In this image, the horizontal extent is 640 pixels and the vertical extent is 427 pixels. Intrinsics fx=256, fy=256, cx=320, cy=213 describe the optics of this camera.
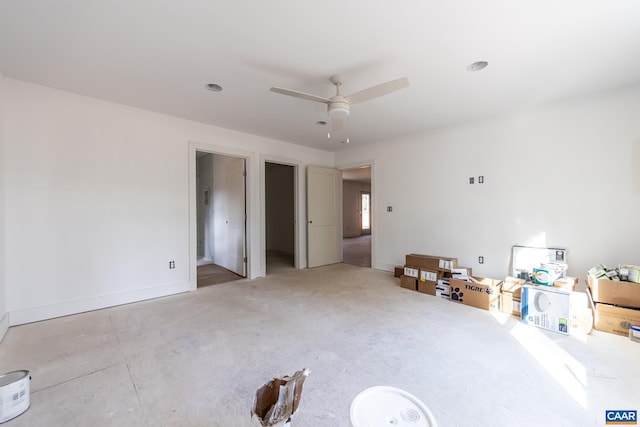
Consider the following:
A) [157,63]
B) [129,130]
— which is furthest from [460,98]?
[129,130]

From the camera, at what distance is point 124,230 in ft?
11.0

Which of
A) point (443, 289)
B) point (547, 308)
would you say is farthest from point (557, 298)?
point (443, 289)

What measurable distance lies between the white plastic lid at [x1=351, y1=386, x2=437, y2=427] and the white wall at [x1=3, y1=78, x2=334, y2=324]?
11.8ft

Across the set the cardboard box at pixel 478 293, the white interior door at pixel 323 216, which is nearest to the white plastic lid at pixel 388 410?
the cardboard box at pixel 478 293

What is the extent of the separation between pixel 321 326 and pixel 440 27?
282 centimetres

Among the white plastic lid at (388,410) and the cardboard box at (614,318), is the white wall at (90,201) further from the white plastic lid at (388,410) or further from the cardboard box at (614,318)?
the cardboard box at (614,318)

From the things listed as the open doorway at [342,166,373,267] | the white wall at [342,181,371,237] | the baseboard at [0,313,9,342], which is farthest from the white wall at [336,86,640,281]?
the white wall at [342,181,371,237]

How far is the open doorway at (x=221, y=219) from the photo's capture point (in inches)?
185

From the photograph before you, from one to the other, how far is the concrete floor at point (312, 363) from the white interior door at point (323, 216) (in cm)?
232

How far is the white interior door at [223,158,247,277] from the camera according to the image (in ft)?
15.3

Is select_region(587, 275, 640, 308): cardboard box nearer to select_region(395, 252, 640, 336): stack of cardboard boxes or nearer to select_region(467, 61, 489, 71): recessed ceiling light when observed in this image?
select_region(395, 252, 640, 336): stack of cardboard boxes

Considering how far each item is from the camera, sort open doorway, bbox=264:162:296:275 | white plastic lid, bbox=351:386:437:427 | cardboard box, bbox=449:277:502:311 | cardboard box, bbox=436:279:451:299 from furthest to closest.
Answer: open doorway, bbox=264:162:296:275
cardboard box, bbox=436:279:451:299
cardboard box, bbox=449:277:502:311
white plastic lid, bbox=351:386:437:427

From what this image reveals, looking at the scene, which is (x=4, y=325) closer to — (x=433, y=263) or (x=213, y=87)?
(x=213, y=87)

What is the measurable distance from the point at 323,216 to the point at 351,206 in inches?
229
